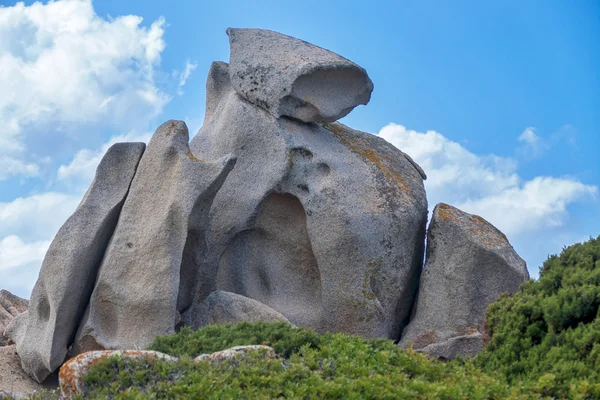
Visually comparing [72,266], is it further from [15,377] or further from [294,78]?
[294,78]

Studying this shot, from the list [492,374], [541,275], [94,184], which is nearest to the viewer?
[492,374]

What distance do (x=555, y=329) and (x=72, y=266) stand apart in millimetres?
7979

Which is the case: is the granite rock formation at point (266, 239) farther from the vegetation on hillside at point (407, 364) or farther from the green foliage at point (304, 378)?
the green foliage at point (304, 378)

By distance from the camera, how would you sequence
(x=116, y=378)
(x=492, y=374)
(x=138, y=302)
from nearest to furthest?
(x=116, y=378)
(x=492, y=374)
(x=138, y=302)

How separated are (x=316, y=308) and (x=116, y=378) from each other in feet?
24.1

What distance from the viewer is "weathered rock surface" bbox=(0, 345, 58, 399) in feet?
48.3

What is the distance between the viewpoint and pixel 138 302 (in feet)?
46.4

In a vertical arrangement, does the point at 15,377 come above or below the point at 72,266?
below

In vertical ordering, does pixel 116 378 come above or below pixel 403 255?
below

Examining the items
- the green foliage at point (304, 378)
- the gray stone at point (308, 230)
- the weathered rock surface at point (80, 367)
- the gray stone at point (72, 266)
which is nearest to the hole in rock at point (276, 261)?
the gray stone at point (308, 230)

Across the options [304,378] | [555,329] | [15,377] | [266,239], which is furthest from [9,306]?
[555,329]

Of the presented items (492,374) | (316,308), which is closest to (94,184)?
(316,308)

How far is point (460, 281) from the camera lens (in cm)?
1605

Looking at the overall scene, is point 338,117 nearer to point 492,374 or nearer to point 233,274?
point 233,274
